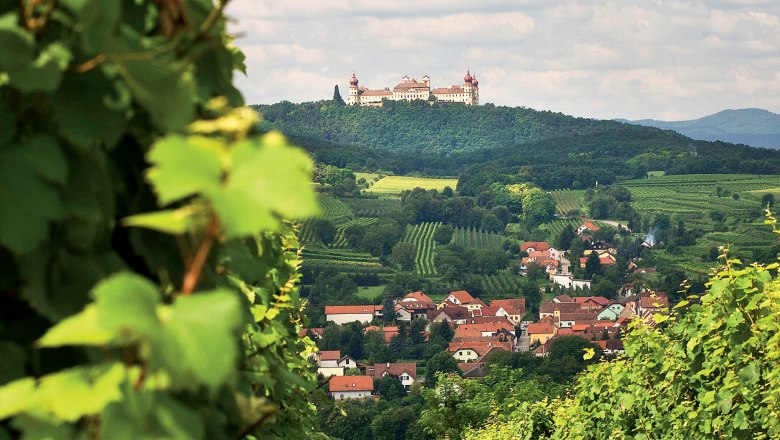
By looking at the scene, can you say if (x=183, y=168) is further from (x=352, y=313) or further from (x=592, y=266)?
(x=592, y=266)

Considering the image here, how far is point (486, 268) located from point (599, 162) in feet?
162

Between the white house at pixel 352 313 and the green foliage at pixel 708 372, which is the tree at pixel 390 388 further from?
the green foliage at pixel 708 372

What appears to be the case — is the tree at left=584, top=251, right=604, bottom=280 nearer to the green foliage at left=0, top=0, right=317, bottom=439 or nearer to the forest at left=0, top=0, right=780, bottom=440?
the forest at left=0, top=0, right=780, bottom=440

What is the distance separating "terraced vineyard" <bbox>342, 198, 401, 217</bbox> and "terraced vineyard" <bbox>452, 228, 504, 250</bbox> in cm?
901

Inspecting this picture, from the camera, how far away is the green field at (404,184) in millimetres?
137625

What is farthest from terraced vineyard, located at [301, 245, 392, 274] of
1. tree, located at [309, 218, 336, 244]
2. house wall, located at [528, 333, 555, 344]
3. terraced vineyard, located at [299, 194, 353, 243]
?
house wall, located at [528, 333, 555, 344]

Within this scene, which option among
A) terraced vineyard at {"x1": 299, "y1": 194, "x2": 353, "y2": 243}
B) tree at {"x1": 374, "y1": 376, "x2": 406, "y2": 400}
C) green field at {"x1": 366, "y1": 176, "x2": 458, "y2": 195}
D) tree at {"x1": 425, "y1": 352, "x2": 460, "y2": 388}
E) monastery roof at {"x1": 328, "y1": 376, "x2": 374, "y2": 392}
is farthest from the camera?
green field at {"x1": 366, "y1": 176, "x2": 458, "y2": 195}

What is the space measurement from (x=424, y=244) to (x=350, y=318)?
30384 millimetres

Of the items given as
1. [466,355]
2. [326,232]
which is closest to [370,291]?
[326,232]

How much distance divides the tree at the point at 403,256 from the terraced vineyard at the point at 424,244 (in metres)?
1.11

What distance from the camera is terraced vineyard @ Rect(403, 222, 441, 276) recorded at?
113000 mm

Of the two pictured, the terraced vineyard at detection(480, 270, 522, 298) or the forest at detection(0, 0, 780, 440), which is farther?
the terraced vineyard at detection(480, 270, 522, 298)

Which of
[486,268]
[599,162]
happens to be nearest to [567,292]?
[486,268]

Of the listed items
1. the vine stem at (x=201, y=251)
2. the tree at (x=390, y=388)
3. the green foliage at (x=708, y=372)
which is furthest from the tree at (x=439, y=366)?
the vine stem at (x=201, y=251)
